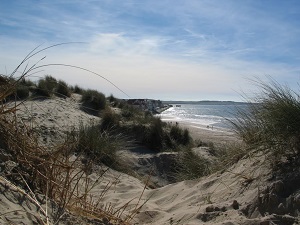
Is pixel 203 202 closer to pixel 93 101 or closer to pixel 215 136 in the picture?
pixel 93 101

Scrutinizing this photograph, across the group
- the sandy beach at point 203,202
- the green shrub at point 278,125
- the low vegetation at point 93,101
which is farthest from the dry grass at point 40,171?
the low vegetation at point 93,101

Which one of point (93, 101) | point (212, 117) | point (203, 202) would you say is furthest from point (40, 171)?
point (212, 117)

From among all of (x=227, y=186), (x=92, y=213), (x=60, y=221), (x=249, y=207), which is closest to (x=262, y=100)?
(x=227, y=186)

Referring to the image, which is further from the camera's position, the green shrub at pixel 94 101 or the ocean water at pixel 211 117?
the green shrub at pixel 94 101

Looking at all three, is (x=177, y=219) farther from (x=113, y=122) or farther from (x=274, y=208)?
(x=113, y=122)

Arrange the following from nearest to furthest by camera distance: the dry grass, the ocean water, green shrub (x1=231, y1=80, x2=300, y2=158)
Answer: the dry grass < green shrub (x1=231, y1=80, x2=300, y2=158) < the ocean water

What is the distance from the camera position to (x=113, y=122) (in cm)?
1255

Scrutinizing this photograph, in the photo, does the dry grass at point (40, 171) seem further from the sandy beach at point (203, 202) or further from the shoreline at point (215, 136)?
the shoreline at point (215, 136)

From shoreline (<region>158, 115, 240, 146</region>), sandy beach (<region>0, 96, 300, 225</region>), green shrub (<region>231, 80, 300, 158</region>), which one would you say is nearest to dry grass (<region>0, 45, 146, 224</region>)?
sandy beach (<region>0, 96, 300, 225</region>)

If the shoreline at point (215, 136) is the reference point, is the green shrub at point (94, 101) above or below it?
above

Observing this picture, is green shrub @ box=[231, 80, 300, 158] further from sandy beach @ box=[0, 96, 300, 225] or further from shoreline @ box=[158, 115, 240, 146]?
shoreline @ box=[158, 115, 240, 146]

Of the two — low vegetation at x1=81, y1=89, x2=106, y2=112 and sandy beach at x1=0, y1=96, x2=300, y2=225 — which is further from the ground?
low vegetation at x1=81, y1=89, x2=106, y2=112

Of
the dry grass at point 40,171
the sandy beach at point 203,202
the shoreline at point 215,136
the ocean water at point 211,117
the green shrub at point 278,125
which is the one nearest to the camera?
the sandy beach at point 203,202

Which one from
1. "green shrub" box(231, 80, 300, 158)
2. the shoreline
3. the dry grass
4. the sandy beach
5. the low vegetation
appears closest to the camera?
the sandy beach
